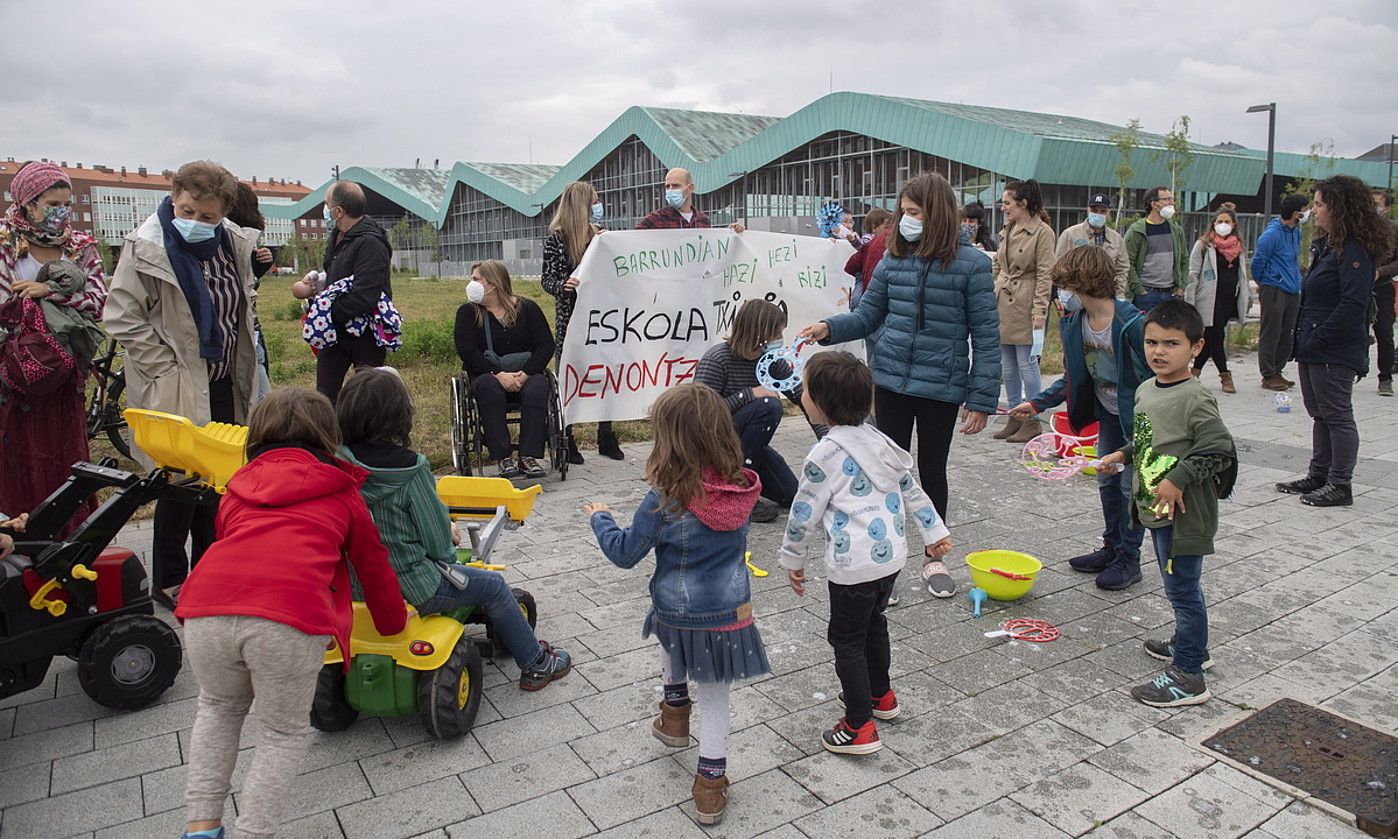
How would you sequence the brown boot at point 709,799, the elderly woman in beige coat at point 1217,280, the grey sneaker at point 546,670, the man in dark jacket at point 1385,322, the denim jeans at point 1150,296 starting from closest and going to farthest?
the brown boot at point 709,799
the grey sneaker at point 546,670
the denim jeans at point 1150,296
the man in dark jacket at point 1385,322
the elderly woman in beige coat at point 1217,280

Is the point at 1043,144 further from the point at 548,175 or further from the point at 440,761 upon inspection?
the point at 548,175

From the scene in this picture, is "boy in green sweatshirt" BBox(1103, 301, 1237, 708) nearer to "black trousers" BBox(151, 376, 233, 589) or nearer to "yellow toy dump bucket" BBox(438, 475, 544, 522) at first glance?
"yellow toy dump bucket" BBox(438, 475, 544, 522)

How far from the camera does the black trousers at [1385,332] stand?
10453 millimetres

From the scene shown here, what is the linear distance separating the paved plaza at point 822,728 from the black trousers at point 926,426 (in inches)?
21.4

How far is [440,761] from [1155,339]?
120 inches

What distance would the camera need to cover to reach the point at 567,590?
4.88 meters

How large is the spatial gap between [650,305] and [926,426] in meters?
3.28

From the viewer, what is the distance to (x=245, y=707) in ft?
8.93

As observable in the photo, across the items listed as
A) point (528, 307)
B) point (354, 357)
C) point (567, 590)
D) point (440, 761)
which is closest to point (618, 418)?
point (528, 307)

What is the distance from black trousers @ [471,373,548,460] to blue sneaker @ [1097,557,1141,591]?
373cm

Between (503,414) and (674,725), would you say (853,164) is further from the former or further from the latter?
(674,725)

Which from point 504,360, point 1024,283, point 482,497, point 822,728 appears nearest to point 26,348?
point 482,497

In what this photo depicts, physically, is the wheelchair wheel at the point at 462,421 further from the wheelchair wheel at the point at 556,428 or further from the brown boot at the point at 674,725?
the brown boot at the point at 674,725

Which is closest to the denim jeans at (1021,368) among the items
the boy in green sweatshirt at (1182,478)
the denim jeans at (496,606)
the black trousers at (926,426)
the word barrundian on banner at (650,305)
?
the word barrundian on banner at (650,305)
